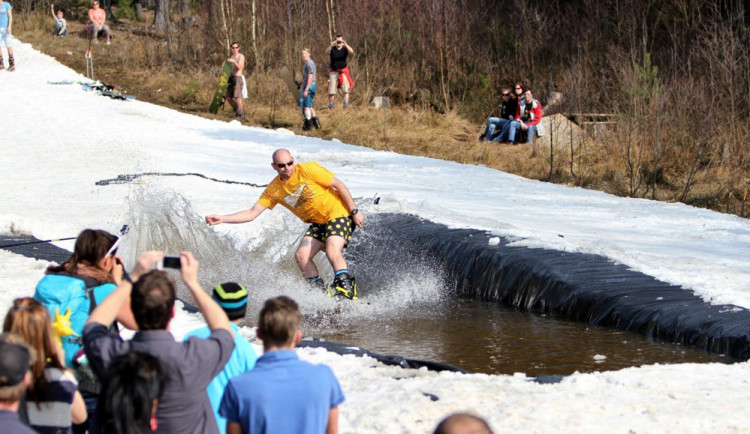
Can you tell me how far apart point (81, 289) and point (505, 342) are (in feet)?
13.0

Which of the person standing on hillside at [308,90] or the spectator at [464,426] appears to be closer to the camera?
the spectator at [464,426]

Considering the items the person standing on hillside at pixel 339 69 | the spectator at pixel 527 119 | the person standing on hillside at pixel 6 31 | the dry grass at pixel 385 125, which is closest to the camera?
the dry grass at pixel 385 125

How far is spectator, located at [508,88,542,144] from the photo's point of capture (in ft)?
56.4

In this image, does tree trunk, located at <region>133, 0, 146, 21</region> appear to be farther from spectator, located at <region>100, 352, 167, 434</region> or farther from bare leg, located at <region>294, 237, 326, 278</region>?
spectator, located at <region>100, 352, 167, 434</region>

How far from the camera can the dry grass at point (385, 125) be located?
46.2ft

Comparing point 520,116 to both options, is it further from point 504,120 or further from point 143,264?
point 143,264

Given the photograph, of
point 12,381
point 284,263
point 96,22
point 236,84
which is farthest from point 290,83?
point 12,381

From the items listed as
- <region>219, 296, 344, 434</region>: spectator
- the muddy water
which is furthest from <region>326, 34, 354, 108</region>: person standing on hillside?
<region>219, 296, 344, 434</region>: spectator

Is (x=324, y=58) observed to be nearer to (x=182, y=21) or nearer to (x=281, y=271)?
(x=182, y=21)

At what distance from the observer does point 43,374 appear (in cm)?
309

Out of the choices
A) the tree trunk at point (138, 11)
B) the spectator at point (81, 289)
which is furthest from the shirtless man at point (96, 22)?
the spectator at point (81, 289)

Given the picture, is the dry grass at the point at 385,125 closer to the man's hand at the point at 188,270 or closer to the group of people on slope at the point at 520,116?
the group of people on slope at the point at 520,116

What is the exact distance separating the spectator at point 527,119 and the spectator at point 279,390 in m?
14.6

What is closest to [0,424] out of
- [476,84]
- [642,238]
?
[642,238]
